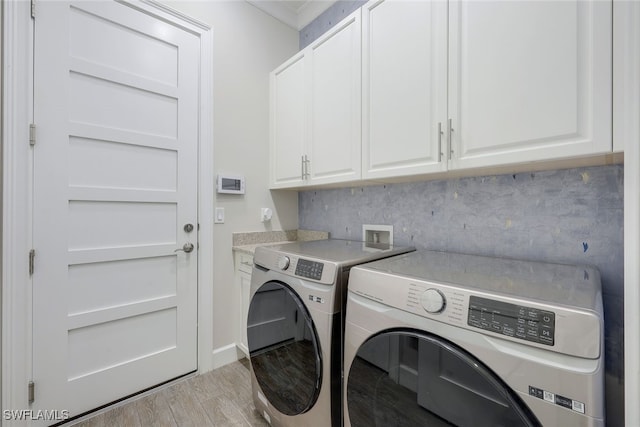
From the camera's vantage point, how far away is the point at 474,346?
696mm

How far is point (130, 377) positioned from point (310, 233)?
4.86ft

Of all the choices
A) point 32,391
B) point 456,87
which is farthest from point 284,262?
point 32,391

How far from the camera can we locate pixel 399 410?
839 millimetres

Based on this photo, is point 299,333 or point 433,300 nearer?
point 433,300

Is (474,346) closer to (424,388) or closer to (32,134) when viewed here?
(424,388)

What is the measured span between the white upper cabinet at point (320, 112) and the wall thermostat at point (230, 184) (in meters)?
0.27

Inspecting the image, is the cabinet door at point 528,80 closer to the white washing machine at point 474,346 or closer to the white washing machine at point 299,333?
the white washing machine at point 474,346

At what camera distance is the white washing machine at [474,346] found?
23.0 inches

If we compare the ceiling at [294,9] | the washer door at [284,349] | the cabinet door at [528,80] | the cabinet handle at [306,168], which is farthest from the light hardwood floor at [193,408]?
the ceiling at [294,9]

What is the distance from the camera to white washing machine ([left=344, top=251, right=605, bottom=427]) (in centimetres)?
58

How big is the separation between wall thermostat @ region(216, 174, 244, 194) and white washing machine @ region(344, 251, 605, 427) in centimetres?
133

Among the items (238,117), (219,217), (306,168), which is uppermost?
(238,117)

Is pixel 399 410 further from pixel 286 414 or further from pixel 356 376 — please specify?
pixel 286 414

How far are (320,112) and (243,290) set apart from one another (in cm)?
134
